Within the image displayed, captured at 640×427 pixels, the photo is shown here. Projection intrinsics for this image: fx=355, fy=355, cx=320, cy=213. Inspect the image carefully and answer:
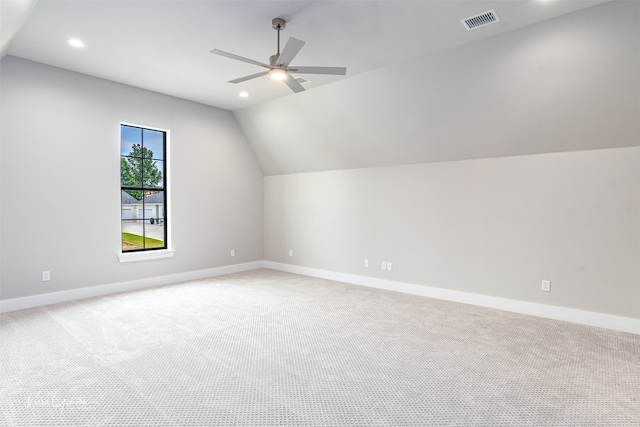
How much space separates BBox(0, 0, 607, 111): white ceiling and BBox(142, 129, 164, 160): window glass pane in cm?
115

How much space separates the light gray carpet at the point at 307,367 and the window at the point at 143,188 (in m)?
1.28

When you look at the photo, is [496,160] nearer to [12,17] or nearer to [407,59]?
[407,59]

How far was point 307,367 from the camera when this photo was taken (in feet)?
9.25

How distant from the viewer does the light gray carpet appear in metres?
2.21

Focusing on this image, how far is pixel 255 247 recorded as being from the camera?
276 inches

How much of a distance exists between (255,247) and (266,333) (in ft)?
11.8

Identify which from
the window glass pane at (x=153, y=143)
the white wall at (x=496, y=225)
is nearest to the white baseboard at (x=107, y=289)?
the white wall at (x=496, y=225)

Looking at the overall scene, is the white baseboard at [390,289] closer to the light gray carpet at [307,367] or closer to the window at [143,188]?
the light gray carpet at [307,367]

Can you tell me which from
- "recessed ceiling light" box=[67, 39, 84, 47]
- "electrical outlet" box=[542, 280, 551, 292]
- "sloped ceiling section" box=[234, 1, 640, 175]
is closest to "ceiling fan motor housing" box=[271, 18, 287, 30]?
"sloped ceiling section" box=[234, 1, 640, 175]

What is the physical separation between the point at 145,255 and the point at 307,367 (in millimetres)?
3592

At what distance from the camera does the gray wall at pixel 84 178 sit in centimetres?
415

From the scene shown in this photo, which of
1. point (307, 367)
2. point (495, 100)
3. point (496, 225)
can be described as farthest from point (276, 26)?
point (496, 225)

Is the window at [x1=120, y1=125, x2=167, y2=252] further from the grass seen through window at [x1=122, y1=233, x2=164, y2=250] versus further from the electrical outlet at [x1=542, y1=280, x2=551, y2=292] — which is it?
the electrical outlet at [x1=542, y1=280, x2=551, y2=292]

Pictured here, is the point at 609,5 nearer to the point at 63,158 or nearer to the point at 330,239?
the point at 330,239
